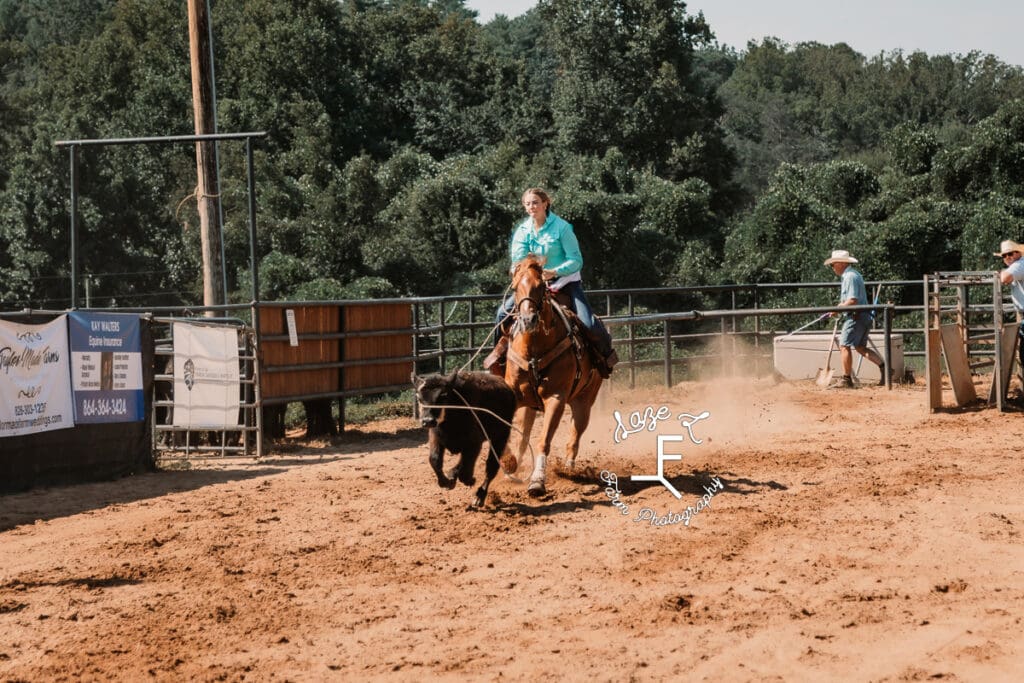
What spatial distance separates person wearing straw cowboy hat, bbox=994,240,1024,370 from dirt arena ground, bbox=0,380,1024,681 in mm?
2765

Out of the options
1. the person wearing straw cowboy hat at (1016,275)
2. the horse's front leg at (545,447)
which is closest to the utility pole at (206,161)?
the horse's front leg at (545,447)

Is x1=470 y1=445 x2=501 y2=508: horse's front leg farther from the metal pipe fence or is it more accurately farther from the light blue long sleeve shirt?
the light blue long sleeve shirt

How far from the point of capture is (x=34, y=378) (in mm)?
12422

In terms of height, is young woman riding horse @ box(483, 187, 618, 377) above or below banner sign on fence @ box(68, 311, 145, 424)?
above

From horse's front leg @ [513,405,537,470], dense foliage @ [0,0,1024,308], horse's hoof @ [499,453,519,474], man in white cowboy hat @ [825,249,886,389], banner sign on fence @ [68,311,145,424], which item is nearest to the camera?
horse's hoof @ [499,453,519,474]

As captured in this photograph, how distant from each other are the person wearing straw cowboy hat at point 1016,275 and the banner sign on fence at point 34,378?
10.5 m

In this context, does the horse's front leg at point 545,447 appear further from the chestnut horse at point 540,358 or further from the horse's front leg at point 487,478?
the horse's front leg at point 487,478

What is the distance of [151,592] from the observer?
326 inches

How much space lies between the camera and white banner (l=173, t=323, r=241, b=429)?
14.9 m

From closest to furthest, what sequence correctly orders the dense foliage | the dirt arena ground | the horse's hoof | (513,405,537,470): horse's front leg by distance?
the dirt arena ground
the horse's hoof
(513,405,537,470): horse's front leg
the dense foliage

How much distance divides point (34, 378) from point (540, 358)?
507 cm

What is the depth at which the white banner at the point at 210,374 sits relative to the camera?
14852 mm

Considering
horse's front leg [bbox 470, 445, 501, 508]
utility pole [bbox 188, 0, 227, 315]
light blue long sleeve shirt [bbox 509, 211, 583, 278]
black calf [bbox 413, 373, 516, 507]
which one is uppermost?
utility pole [bbox 188, 0, 227, 315]

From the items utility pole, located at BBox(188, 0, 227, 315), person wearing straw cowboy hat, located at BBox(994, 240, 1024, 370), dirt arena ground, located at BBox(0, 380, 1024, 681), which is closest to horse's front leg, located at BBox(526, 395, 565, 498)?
dirt arena ground, located at BBox(0, 380, 1024, 681)
